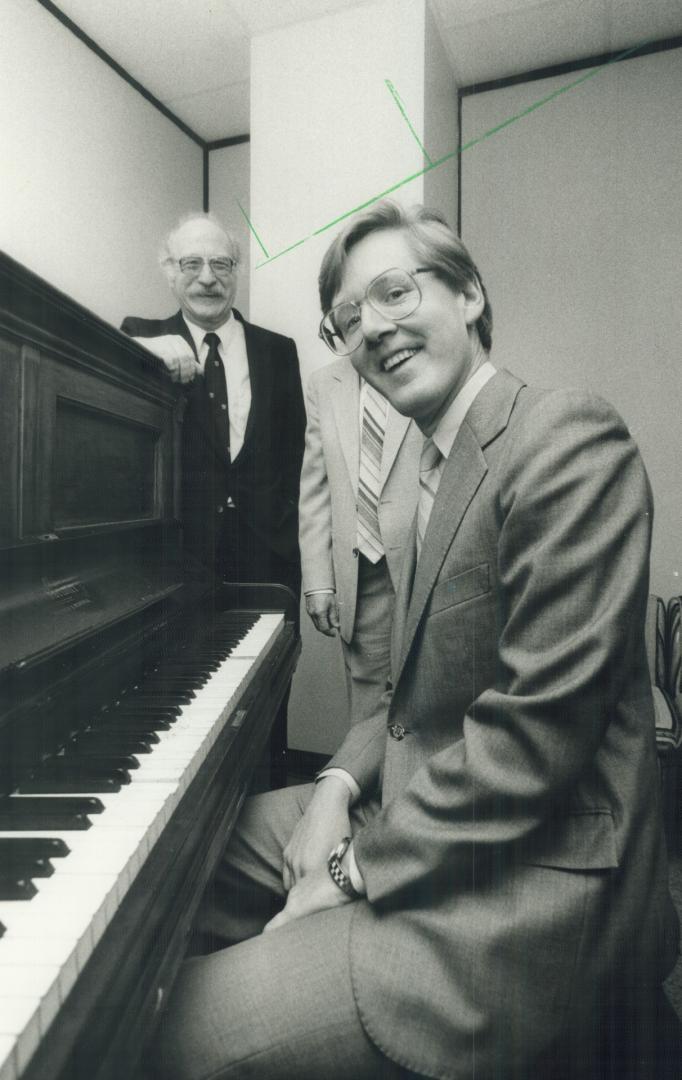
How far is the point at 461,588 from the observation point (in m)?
1.01

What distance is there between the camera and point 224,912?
49.9 inches

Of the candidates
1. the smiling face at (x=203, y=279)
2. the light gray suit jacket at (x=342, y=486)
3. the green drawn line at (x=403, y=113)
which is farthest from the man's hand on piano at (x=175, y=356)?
the green drawn line at (x=403, y=113)

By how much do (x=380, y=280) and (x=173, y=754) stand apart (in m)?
0.79

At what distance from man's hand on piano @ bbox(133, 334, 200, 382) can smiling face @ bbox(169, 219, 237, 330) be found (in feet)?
2.48

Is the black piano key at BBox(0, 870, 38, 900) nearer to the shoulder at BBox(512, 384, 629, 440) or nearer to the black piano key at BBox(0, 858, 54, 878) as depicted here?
the black piano key at BBox(0, 858, 54, 878)

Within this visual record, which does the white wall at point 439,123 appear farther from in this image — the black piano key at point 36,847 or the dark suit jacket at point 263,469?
the black piano key at point 36,847

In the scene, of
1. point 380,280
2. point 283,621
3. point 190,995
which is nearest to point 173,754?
point 190,995

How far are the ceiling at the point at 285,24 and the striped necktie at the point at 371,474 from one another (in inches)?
75.7

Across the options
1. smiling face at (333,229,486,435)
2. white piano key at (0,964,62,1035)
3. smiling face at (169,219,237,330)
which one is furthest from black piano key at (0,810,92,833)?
smiling face at (169,219,237,330)

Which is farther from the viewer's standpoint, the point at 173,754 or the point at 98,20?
the point at 98,20

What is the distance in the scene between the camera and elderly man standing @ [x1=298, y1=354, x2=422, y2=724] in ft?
7.36

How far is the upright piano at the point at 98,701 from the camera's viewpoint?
61 centimetres

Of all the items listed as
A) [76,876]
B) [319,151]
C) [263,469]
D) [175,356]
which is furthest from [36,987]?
[319,151]

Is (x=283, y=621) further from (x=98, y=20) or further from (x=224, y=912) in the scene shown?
(x=98, y=20)
